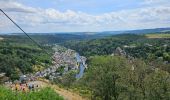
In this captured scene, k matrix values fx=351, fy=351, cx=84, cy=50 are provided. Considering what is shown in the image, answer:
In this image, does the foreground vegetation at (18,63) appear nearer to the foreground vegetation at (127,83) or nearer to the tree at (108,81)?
the tree at (108,81)

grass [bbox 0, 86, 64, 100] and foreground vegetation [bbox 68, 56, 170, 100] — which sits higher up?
grass [bbox 0, 86, 64, 100]

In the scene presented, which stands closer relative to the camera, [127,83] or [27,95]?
[27,95]

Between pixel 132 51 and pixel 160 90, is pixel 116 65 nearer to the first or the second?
pixel 160 90

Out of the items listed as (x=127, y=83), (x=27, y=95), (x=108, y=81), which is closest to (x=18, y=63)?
(x=108, y=81)

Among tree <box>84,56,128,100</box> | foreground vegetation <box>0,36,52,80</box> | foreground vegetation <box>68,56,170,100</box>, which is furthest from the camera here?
foreground vegetation <box>0,36,52,80</box>

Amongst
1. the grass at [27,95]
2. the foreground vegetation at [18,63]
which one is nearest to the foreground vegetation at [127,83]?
the grass at [27,95]

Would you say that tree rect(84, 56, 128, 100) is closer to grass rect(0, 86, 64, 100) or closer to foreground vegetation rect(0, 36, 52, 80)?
grass rect(0, 86, 64, 100)

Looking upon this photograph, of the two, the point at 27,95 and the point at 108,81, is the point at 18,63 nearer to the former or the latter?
the point at 108,81

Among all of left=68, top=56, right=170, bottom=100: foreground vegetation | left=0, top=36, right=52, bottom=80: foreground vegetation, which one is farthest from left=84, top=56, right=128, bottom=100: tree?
left=0, top=36, right=52, bottom=80: foreground vegetation

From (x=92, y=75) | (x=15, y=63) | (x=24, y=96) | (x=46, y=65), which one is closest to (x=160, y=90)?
(x=92, y=75)

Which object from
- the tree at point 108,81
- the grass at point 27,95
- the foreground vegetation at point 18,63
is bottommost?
the foreground vegetation at point 18,63

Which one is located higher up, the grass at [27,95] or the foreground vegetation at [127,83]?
the grass at [27,95]
